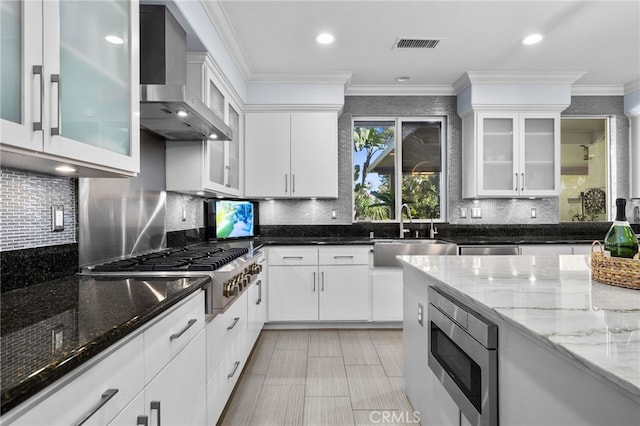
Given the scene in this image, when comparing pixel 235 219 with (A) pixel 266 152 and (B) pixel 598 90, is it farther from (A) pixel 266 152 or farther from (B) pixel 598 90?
(B) pixel 598 90

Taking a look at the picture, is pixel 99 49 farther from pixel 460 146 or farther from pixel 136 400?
pixel 460 146

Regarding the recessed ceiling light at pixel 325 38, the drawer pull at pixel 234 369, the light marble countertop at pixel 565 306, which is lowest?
the drawer pull at pixel 234 369

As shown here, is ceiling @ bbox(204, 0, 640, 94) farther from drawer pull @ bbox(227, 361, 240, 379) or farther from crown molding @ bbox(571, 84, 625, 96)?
drawer pull @ bbox(227, 361, 240, 379)

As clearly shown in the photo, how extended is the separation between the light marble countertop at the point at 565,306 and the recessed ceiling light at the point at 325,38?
2138 mm

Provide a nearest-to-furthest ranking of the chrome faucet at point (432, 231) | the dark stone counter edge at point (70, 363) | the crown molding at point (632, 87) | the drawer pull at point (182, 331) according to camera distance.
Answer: the dark stone counter edge at point (70, 363) < the drawer pull at point (182, 331) < the chrome faucet at point (432, 231) < the crown molding at point (632, 87)

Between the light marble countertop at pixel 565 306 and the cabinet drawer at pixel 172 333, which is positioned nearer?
the light marble countertop at pixel 565 306

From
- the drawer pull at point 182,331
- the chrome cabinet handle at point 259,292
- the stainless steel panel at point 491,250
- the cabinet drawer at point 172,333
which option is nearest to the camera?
the cabinet drawer at point 172,333

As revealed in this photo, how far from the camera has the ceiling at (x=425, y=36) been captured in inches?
106

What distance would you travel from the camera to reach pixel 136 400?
1.07 metres

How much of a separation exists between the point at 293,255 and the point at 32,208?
238 centimetres

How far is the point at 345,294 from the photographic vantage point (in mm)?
3703

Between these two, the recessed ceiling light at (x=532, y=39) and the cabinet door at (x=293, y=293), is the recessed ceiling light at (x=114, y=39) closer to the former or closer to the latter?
the cabinet door at (x=293, y=293)

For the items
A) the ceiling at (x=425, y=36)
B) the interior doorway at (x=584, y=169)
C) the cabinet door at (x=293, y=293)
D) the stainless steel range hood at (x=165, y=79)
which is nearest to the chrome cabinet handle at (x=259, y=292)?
the cabinet door at (x=293, y=293)

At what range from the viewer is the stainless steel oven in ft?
3.73
